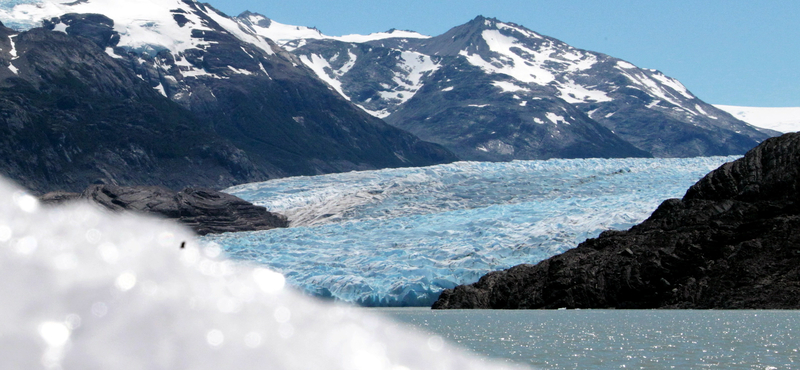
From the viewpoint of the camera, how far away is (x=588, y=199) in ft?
222

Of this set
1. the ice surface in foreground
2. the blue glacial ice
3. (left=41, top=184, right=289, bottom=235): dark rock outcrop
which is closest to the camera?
the ice surface in foreground

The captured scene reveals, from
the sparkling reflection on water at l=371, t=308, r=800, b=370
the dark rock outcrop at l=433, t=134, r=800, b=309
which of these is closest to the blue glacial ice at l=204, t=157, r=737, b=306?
the dark rock outcrop at l=433, t=134, r=800, b=309

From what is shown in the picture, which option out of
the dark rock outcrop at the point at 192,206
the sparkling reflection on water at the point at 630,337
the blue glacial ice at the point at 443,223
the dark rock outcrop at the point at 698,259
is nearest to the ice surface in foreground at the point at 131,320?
the sparkling reflection on water at the point at 630,337

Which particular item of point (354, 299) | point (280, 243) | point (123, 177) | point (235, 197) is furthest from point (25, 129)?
point (354, 299)

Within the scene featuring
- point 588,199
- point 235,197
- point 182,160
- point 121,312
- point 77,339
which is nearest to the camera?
point 77,339

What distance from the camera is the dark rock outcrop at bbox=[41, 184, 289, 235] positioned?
8944cm

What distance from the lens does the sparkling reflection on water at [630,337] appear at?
22.0 metres

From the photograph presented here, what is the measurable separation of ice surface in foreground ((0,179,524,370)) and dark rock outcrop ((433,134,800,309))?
29566 mm

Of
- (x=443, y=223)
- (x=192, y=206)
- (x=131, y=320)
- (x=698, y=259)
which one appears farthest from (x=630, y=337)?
(x=192, y=206)

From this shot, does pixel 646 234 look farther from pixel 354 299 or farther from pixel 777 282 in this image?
Result: pixel 354 299

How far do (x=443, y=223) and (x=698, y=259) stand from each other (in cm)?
2158

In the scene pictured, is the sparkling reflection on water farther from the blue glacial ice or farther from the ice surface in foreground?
the blue glacial ice

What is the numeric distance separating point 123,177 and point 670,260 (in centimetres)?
14246

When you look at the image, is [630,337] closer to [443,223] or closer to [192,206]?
[443,223]
